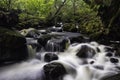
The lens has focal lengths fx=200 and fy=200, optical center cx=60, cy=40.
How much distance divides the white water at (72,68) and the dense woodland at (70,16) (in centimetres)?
314

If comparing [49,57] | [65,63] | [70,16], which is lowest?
[65,63]

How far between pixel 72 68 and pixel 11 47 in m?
3.21

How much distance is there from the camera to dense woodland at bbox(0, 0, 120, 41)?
13602mm

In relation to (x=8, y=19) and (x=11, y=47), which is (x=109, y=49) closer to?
(x=11, y=47)

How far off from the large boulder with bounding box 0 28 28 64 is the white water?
47 centimetres

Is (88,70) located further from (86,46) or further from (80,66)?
(86,46)

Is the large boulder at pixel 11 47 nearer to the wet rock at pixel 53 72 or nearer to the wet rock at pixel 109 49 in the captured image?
the wet rock at pixel 53 72

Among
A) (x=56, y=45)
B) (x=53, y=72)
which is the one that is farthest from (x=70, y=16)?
(x=53, y=72)

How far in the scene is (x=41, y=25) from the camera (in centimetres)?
1933

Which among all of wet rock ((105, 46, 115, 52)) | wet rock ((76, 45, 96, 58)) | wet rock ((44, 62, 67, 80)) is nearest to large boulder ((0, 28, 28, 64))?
wet rock ((44, 62, 67, 80))

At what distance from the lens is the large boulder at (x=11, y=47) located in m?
9.71

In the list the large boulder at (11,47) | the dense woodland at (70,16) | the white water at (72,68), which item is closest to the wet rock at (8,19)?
the dense woodland at (70,16)

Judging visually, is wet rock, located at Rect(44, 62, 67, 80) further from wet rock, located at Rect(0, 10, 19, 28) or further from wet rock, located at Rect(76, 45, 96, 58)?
wet rock, located at Rect(0, 10, 19, 28)

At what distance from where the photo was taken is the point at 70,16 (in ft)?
68.6
